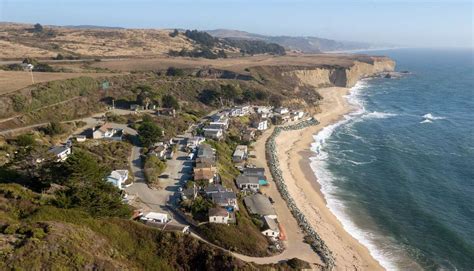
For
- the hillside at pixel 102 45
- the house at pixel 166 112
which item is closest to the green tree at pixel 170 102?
the house at pixel 166 112

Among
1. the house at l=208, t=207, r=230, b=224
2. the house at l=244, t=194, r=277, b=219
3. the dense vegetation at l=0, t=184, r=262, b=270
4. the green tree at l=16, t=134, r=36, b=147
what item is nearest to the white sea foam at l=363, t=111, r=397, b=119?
the house at l=244, t=194, r=277, b=219

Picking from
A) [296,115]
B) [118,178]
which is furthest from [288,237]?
[296,115]

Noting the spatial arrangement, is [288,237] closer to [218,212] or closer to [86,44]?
[218,212]

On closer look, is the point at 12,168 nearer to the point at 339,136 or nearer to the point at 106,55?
the point at 339,136

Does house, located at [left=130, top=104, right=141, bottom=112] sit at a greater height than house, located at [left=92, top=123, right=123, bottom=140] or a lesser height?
greater

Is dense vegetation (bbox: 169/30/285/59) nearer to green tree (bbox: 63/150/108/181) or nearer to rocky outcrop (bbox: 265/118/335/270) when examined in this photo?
rocky outcrop (bbox: 265/118/335/270)

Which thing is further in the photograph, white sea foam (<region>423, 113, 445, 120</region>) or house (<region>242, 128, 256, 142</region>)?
white sea foam (<region>423, 113, 445, 120</region>)
